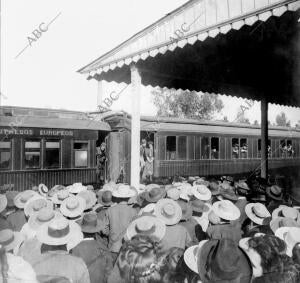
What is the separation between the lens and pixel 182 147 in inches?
606

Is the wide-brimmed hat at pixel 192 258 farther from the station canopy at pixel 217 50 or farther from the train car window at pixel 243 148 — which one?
the train car window at pixel 243 148

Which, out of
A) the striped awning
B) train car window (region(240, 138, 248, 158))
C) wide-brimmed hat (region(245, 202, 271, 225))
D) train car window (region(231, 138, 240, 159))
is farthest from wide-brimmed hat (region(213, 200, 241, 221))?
train car window (region(240, 138, 248, 158))

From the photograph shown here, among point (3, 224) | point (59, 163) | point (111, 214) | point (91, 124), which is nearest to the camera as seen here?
point (3, 224)

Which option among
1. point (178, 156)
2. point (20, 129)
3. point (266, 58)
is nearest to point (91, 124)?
point (20, 129)

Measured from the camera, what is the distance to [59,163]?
11766 mm

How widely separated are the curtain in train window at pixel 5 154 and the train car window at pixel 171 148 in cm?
687

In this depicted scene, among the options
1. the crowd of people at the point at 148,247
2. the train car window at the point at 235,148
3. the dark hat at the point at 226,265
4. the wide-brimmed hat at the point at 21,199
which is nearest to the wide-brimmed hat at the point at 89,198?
the crowd of people at the point at 148,247

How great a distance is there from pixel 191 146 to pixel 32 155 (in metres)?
7.40

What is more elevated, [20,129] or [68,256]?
[20,129]

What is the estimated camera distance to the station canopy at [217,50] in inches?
185

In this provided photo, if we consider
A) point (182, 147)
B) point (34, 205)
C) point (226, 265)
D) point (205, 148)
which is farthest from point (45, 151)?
point (226, 265)

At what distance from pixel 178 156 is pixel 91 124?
445 centimetres

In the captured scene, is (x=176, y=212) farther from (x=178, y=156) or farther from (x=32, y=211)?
(x=178, y=156)

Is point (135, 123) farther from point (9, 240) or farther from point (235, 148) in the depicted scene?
point (235, 148)
